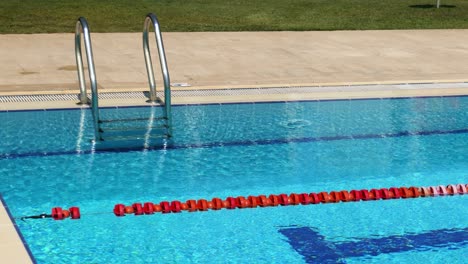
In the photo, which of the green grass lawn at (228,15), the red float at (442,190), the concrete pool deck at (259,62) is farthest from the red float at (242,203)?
the green grass lawn at (228,15)

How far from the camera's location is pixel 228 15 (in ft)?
58.0

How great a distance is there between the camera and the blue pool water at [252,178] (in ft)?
18.7

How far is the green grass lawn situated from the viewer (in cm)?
1591

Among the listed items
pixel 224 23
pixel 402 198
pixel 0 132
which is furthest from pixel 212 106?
pixel 224 23

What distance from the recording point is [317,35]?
49.3 feet

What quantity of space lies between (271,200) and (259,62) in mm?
5722

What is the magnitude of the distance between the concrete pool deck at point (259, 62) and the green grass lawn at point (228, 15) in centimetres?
108

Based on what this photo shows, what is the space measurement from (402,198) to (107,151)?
285 cm

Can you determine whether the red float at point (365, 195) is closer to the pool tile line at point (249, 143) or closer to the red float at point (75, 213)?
the pool tile line at point (249, 143)

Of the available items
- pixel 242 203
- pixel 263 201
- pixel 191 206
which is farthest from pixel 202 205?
pixel 263 201

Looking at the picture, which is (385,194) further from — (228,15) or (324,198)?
(228,15)

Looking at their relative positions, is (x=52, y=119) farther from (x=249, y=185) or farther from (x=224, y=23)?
(x=224, y=23)

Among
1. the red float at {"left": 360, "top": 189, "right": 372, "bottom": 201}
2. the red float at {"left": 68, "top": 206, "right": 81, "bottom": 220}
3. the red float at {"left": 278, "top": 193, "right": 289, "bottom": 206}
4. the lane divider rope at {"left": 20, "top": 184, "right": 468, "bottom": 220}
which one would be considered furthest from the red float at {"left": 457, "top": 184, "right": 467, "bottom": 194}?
the red float at {"left": 68, "top": 206, "right": 81, "bottom": 220}

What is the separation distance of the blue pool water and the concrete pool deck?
1.99 ft
